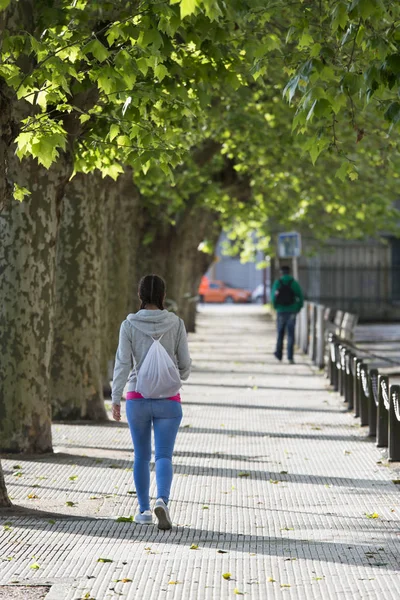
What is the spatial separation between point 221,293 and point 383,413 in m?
71.2

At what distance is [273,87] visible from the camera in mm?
20859

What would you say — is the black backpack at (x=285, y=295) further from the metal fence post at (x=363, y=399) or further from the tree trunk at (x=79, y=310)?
the metal fence post at (x=363, y=399)

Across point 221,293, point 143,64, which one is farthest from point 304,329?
point 221,293

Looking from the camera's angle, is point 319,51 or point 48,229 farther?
point 48,229

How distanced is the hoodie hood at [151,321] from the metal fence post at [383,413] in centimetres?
414

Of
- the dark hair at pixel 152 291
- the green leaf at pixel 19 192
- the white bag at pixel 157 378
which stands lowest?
the white bag at pixel 157 378

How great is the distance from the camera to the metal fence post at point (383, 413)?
40.6 feet

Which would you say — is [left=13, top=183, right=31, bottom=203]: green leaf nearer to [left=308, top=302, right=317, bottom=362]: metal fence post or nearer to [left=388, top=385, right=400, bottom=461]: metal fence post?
[left=388, top=385, right=400, bottom=461]: metal fence post

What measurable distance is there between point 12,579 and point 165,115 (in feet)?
19.1

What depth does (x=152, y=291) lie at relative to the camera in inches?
337

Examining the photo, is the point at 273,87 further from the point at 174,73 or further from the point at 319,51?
the point at 319,51

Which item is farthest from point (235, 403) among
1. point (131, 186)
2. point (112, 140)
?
point (112, 140)

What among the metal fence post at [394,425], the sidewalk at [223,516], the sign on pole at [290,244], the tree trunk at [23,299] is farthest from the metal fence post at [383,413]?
the sign on pole at [290,244]

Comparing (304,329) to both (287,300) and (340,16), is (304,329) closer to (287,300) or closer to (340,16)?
(287,300)
